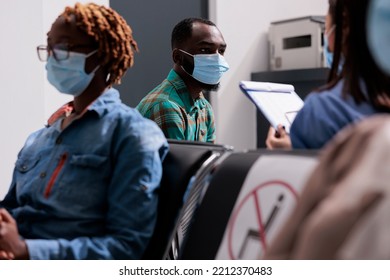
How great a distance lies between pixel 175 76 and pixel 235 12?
2211mm

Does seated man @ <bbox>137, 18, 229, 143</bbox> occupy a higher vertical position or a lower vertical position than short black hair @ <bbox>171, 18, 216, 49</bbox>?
lower

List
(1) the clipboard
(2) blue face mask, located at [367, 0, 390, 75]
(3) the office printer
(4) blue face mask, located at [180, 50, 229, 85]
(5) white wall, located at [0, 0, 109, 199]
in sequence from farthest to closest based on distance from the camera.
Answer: (3) the office printer → (5) white wall, located at [0, 0, 109, 199] → (4) blue face mask, located at [180, 50, 229, 85] → (1) the clipboard → (2) blue face mask, located at [367, 0, 390, 75]

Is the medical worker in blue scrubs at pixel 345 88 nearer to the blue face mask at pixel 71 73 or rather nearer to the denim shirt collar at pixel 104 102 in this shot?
the denim shirt collar at pixel 104 102

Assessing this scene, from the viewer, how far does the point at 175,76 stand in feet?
8.43

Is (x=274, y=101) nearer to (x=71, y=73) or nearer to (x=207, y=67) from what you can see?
(x=71, y=73)

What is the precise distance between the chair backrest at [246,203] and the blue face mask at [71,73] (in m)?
0.49

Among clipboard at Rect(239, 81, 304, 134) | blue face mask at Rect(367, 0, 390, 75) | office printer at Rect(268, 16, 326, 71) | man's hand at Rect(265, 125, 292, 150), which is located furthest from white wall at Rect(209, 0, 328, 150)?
blue face mask at Rect(367, 0, 390, 75)

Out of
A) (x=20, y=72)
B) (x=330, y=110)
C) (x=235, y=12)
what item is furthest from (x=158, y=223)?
(x=235, y=12)

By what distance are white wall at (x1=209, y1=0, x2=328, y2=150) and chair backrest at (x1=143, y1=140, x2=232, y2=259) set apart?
3.15m

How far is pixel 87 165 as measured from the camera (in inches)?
53.3

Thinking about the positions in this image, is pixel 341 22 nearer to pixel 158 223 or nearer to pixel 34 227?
pixel 158 223

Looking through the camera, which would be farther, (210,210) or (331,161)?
(210,210)

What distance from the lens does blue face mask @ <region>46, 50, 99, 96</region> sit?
1502mm

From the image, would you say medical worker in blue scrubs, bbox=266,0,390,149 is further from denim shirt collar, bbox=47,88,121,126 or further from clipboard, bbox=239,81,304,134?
denim shirt collar, bbox=47,88,121,126
